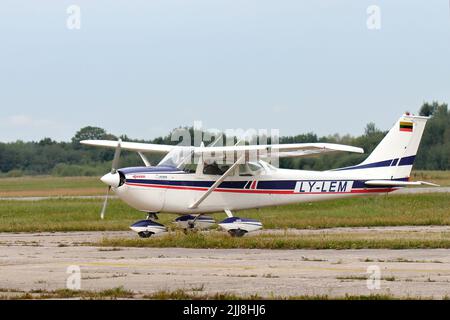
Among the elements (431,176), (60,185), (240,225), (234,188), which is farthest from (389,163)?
(60,185)

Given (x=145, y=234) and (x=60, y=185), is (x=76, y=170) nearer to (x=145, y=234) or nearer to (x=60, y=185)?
(x=60, y=185)

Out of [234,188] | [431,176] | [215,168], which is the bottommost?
[431,176]

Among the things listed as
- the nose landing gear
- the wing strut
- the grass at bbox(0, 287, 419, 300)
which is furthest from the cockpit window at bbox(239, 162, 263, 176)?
the grass at bbox(0, 287, 419, 300)

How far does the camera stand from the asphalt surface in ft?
43.1

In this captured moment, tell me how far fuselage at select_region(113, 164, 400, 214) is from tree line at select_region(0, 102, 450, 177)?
42.1ft

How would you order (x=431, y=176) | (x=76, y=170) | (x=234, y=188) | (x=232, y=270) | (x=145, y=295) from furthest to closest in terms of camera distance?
(x=76, y=170) → (x=431, y=176) → (x=234, y=188) → (x=232, y=270) → (x=145, y=295)

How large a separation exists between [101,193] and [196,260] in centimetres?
3823

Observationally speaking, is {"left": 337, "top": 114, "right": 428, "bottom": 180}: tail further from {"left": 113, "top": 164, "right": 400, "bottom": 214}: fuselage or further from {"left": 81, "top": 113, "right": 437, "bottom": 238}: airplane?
{"left": 113, "top": 164, "right": 400, "bottom": 214}: fuselage

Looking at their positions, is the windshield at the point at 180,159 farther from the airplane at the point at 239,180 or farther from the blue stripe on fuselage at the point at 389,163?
the blue stripe on fuselage at the point at 389,163

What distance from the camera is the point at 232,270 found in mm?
15500

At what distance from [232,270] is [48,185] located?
5834 cm

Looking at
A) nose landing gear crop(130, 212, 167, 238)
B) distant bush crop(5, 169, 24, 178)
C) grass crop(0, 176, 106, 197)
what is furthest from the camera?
distant bush crop(5, 169, 24, 178)

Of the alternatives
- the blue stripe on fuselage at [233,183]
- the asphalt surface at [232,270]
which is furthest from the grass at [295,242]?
the blue stripe on fuselage at [233,183]
